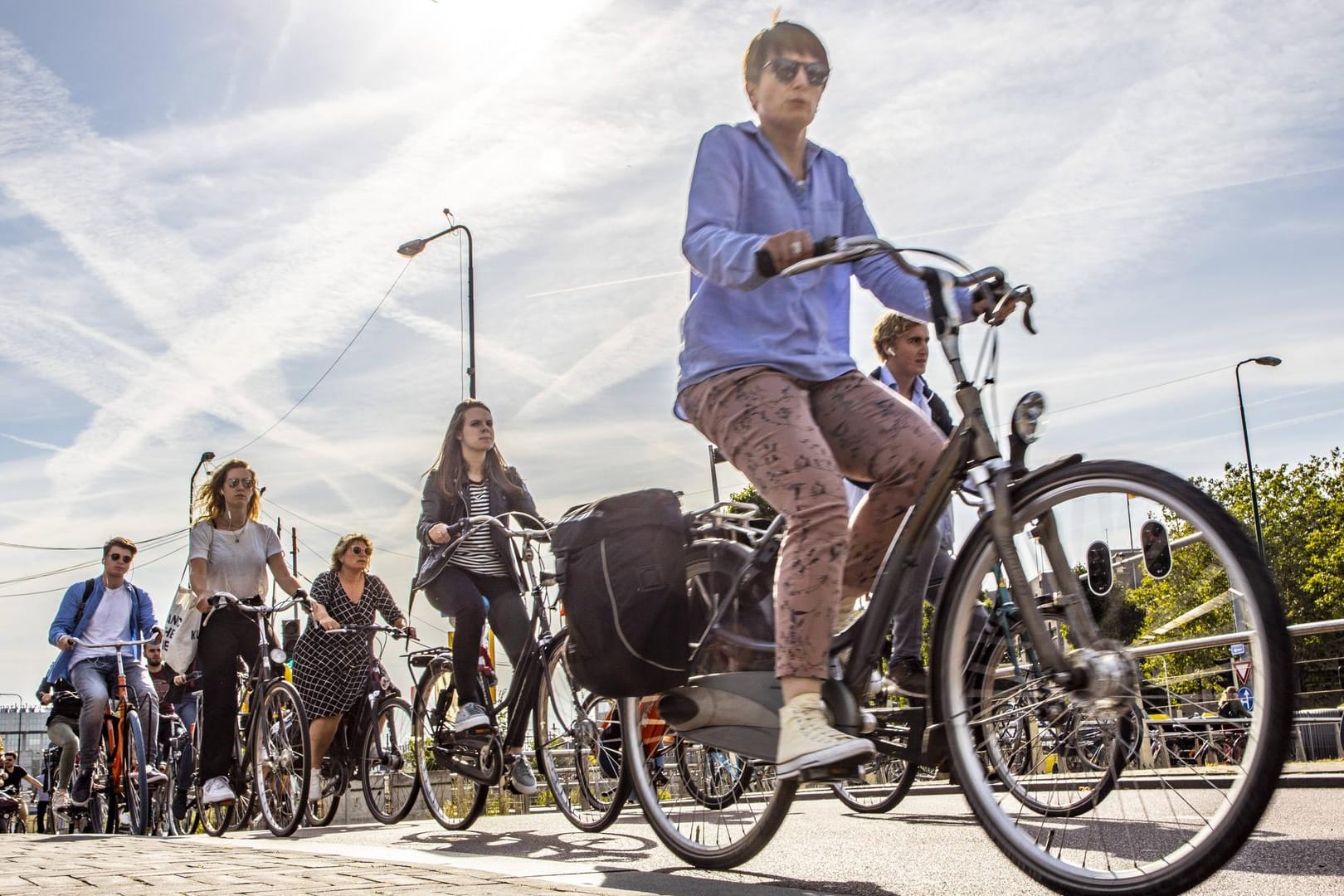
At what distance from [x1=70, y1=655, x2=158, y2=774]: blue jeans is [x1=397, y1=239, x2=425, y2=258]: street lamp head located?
1427cm

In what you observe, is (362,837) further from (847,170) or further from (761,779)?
(847,170)

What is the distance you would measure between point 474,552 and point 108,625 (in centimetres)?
416

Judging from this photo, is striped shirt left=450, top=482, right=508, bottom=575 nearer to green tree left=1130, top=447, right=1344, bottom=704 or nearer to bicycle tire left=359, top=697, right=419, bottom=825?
bicycle tire left=359, top=697, right=419, bottom=825

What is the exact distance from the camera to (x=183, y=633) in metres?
8.55

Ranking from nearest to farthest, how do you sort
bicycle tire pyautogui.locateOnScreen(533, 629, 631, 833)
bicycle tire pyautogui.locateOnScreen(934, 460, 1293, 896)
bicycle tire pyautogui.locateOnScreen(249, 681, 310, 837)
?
bicycle tire pyautogui.locateOnScreen(934, 460, 1293, 896), bicycle tire pyautogui.locateOnScreen(533, 629, 631, 833), bicycle tire pyautogui.locateOnScreen(249, 681, 310, 837)

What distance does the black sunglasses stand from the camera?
3.75 metres

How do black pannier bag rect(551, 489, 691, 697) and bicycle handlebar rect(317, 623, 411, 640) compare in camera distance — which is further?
bicycle handlebar rect(317, 623, 411, 640)

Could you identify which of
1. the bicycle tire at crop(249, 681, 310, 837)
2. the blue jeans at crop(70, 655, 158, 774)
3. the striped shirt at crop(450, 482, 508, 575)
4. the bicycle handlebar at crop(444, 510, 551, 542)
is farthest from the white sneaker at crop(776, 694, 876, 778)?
the blue jeans at crop(70, 655, 158, 774)

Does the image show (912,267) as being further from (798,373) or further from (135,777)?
(135,777)

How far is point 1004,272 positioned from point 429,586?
420 cm

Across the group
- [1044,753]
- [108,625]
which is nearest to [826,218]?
[1044,753]

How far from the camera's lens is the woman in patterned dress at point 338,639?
8.52 metres

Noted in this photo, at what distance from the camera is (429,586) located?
6.90 m

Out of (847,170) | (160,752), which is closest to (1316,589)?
(160,752)
